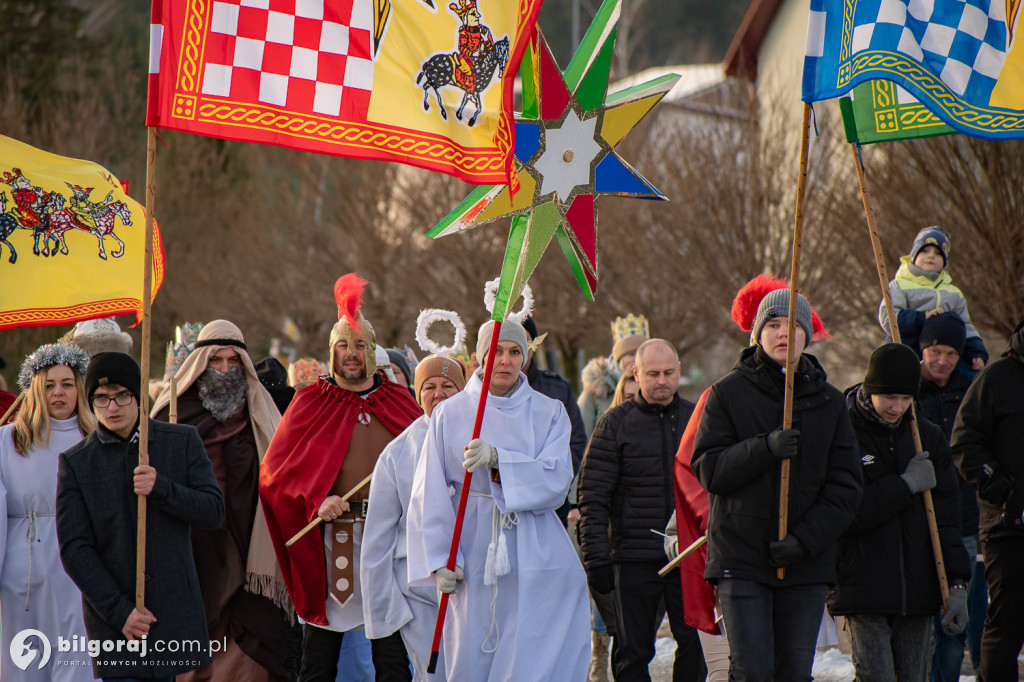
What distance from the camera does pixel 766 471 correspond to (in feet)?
17.5

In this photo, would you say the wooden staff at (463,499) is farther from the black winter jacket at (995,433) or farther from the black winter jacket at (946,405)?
the black winter jacket at (946,405)

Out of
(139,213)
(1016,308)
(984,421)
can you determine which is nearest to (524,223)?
(984,421)

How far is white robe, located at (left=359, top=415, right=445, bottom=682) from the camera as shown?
20.5 ft

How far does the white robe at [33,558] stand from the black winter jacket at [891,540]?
12.2 feet

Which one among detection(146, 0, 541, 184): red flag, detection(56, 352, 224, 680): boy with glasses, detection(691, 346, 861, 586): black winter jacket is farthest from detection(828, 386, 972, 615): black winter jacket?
detection(56, 352, 224, 680): boy with glasses

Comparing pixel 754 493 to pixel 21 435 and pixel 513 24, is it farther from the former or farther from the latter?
pixel 21 435

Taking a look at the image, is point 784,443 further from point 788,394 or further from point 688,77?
point 688,77

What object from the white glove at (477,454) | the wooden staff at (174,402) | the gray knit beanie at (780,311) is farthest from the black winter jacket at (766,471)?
the wooden staff at (174,402)

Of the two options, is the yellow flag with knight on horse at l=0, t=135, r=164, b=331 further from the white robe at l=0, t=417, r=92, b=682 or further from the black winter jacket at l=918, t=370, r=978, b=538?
the black winter jacket at l=918, t=370, r=978, b=538

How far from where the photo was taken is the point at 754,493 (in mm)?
5336

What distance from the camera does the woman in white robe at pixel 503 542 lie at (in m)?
5.79

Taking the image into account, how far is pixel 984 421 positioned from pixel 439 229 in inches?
117

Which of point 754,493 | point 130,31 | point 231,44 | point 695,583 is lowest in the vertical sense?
point 695,583

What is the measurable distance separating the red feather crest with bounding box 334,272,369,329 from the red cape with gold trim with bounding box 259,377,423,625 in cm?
55
